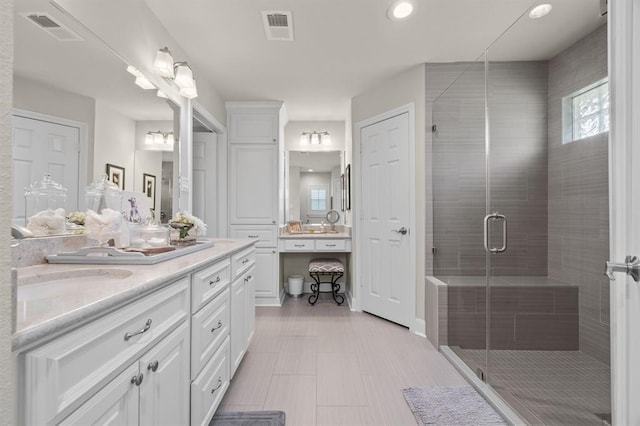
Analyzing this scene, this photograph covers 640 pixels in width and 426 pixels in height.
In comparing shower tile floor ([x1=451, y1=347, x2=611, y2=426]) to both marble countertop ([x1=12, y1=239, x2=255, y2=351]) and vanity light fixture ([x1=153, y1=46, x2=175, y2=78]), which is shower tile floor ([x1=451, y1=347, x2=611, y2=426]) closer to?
marble countertop ([x1=12, y1=239, x2=255, y2=351])

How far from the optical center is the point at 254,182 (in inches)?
145

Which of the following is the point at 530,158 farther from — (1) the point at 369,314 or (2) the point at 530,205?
(1) the point at 369,314

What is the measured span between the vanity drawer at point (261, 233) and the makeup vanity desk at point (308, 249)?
92mm

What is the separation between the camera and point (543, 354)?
188 centimetres

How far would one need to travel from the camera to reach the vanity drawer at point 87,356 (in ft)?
1.86

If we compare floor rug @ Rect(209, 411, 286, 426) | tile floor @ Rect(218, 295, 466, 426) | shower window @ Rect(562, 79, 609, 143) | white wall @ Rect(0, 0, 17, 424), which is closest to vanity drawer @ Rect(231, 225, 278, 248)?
tile floor @ Rect(218, 295, 466, 426)

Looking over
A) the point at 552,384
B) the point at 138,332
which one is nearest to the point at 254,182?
the point at 138,332

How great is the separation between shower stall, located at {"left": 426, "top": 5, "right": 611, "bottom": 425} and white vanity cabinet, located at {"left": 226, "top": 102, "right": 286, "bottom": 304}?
6.05ft

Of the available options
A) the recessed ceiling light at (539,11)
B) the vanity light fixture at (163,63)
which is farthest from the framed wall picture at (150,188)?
the recessed ceiling light at (539,11)

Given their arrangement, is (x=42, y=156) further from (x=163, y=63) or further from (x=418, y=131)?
(x=418, y=131)

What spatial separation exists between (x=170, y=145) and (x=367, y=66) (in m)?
1.89

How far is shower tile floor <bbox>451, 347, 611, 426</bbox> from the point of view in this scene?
1.42 metres

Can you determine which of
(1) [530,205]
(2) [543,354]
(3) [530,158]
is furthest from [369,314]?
(3) [530,158]

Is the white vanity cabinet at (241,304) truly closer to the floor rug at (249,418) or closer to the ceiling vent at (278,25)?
the floor rug at (249,418)
